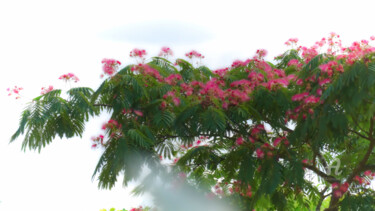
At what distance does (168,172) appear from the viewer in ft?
25.8

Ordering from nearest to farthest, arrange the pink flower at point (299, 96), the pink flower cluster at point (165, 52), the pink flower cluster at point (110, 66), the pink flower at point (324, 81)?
1. the pink flower at point (324, 81)
2. the pink flower at point (299, 96)
3. the pink flower cluster at point (110, 66)
4. the pink flower cluster at point (165, 52)

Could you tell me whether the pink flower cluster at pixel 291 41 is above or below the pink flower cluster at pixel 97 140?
above

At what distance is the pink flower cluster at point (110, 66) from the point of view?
740 centimetres

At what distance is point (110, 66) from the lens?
7.49 m

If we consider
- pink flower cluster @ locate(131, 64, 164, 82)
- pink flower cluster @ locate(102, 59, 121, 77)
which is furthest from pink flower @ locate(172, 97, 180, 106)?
pink flower cluster @ locate(102, 59, 121, 77)

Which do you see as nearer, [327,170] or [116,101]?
[116,101]

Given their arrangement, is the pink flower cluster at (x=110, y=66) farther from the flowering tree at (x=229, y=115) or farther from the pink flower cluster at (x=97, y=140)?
the pink flower cluster at (x=97, y=140)

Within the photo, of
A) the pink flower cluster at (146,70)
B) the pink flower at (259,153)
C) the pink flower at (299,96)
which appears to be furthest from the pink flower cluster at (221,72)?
the pink flower at (299,96)

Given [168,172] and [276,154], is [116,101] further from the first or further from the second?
[276,154]

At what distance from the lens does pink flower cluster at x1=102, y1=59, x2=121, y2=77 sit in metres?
7.40

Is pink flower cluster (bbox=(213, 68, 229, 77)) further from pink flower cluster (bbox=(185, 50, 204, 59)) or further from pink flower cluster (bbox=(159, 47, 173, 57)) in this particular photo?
pink flower cluster (bbox=(159, 47, 173, 57))

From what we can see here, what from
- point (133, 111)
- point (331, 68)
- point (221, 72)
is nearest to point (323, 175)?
point (221, 72)

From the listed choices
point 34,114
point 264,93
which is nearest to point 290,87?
point 264,93

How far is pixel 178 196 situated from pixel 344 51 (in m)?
3.53
